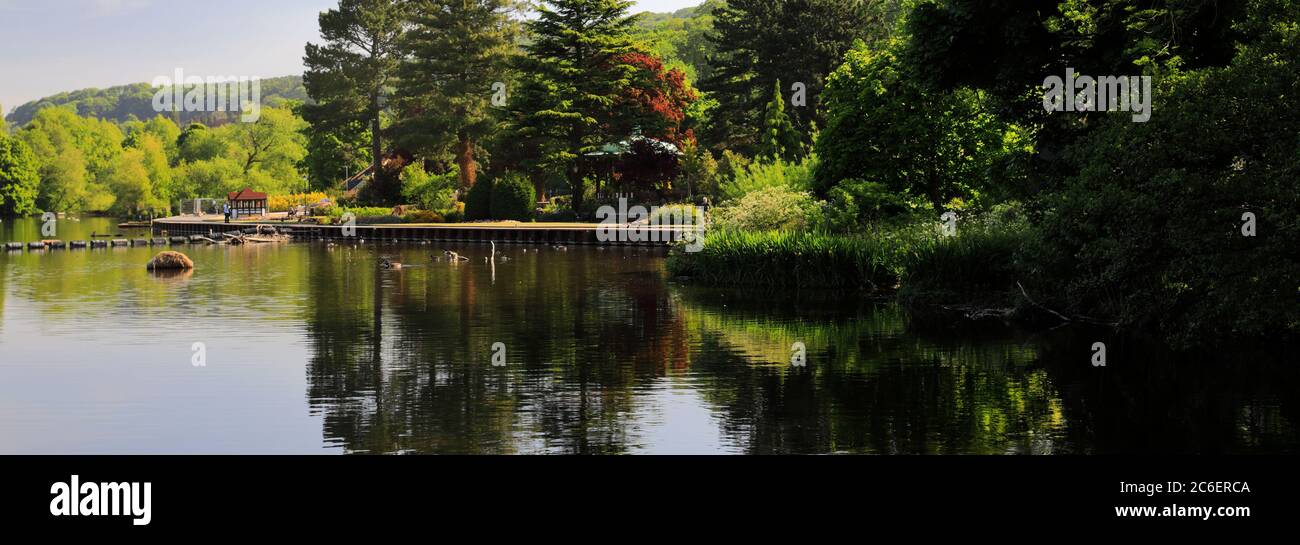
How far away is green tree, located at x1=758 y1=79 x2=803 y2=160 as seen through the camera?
7406 centimetres

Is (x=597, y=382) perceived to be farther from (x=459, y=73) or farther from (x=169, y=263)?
(x=459, y=73)

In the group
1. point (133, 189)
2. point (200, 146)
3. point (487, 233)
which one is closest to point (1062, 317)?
point (487, 233)

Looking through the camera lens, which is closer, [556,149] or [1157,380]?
[1157,380]

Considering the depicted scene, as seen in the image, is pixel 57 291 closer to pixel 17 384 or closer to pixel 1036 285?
pixel 17 384

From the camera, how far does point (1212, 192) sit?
1911 centimetres

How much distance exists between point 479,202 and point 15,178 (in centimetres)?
8022

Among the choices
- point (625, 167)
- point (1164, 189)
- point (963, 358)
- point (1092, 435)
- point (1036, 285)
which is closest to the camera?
point (1092, 435)

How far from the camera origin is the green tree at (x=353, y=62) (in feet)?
324

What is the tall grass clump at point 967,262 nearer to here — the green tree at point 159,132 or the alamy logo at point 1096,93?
the alamy logo at point 1096,93

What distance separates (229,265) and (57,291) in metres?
12.5

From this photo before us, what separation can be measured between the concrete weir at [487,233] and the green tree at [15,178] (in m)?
61.1

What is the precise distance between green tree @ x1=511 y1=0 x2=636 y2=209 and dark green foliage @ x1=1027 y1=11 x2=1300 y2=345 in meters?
55.3

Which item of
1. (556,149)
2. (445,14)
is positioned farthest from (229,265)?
(445,14)

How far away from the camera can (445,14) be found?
Answer: 88375 mm
